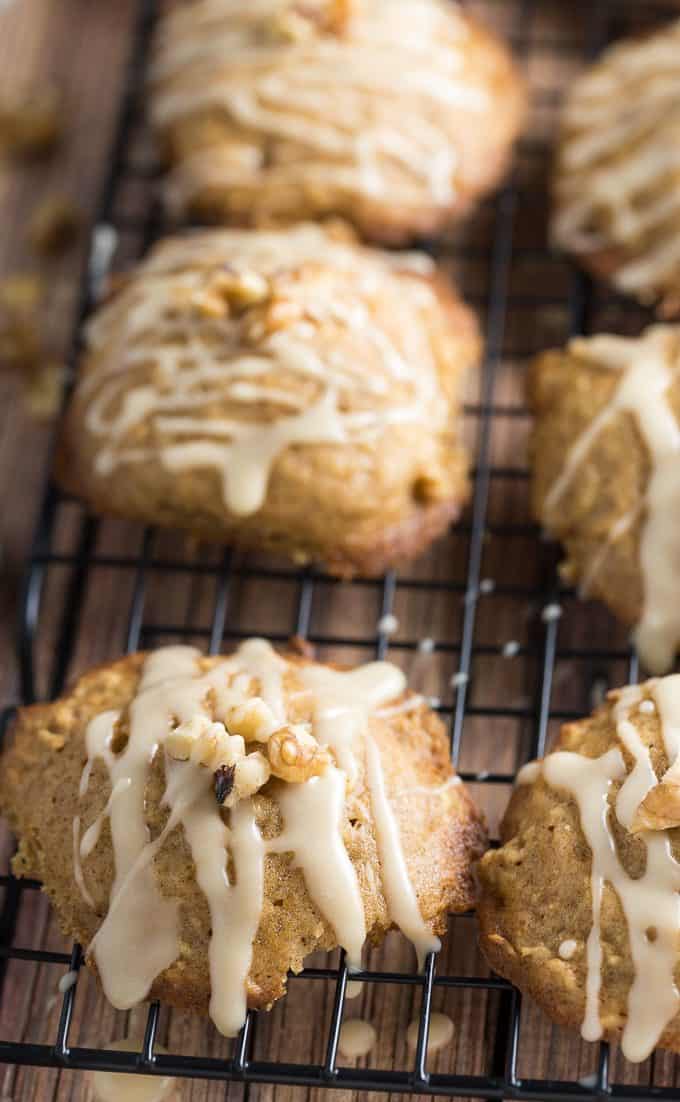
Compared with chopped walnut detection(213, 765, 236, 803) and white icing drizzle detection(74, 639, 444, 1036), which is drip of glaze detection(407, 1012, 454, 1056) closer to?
white icing drizzle detection(74, 639, 444, 1036)

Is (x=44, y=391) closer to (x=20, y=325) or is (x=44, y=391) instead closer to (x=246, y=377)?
(x=20, y=325)

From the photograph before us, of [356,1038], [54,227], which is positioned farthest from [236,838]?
[54,227]

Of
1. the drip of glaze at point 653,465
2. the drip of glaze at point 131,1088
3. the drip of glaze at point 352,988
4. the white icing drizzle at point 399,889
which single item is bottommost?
the drip of glaze at point 131,1088

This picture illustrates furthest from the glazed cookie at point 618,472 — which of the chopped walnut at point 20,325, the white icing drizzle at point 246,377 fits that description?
the chopped walnut at point 20,325

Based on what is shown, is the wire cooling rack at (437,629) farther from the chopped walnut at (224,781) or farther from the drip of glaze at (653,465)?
the chopped walnut at (224,781)

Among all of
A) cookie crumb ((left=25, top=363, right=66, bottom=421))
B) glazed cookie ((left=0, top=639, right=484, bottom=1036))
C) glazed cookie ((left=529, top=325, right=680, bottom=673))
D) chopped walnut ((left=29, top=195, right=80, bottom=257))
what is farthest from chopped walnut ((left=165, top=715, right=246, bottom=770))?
chopped walnut ((left=29, top=195, right=80, bottom=257))
